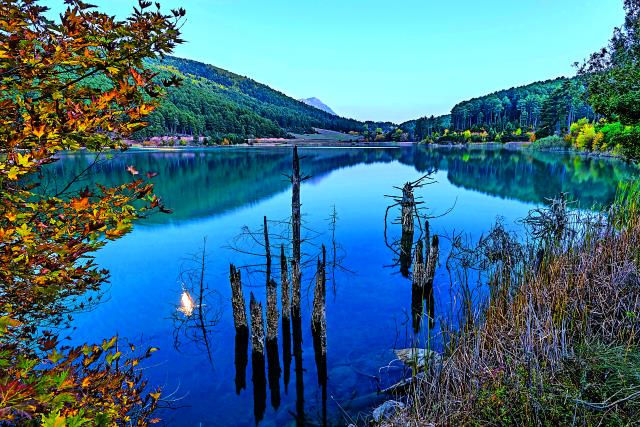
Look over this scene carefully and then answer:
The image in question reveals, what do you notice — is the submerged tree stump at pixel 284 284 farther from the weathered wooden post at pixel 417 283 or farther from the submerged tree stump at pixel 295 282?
the weathered wooden post at pixel 417 283

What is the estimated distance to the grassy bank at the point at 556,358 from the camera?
4250mm

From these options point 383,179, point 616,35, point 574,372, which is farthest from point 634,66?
point 383,179

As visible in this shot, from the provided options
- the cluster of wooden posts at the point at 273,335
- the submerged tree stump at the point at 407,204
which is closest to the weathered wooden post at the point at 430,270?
the submerged tree stump at the point at 407,204

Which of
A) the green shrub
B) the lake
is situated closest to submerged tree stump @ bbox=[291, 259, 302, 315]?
the lake

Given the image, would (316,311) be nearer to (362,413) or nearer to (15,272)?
(362,413)

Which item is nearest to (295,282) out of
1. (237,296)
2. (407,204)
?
(237,296)

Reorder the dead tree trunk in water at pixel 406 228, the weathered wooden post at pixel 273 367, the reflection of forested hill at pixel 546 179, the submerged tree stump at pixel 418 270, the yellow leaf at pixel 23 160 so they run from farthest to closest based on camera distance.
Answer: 1. the reflection of forested hill at pixel 546 179
2. the dead tree trunk in water at pixel 406 228
3. the submerged tree stump at pixel 418 270
4. the weathered wooden post at pixel 273 367
5. the yellow leaf at pixel 23 160

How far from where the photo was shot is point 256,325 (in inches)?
349

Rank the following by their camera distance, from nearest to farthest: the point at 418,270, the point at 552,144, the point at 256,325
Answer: the point at 256,325 < the point at 418,270 < the point at 552,144

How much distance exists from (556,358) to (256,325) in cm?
641

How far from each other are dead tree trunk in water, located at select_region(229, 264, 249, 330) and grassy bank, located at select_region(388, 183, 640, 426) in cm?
501

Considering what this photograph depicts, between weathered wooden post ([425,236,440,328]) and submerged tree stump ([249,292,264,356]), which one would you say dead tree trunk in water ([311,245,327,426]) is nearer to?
submerged tree stump ([249,292,264,356])

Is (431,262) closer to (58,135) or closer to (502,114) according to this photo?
(58,135)

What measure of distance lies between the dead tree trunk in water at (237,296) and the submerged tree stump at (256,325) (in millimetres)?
539
